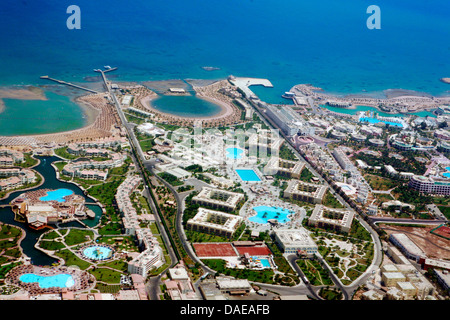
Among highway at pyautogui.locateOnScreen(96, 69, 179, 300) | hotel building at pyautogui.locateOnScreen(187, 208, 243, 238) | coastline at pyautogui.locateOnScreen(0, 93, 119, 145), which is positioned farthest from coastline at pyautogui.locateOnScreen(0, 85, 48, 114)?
hotel building at pyautogui.locateOnScreen(187, 208, 243, 238)

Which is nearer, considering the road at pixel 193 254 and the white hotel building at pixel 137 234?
the road at pixel 193 254

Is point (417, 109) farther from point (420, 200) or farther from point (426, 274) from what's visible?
point (426, 274)

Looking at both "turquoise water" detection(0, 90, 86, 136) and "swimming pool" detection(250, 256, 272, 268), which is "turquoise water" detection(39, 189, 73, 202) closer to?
"turquoise water" detection(0, 90, 86, 136)

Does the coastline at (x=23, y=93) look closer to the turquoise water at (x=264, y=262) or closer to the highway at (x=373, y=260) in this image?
the highway at (x=373, y=260)

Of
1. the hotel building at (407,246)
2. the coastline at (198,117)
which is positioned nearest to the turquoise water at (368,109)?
the coastline at (198,117)
